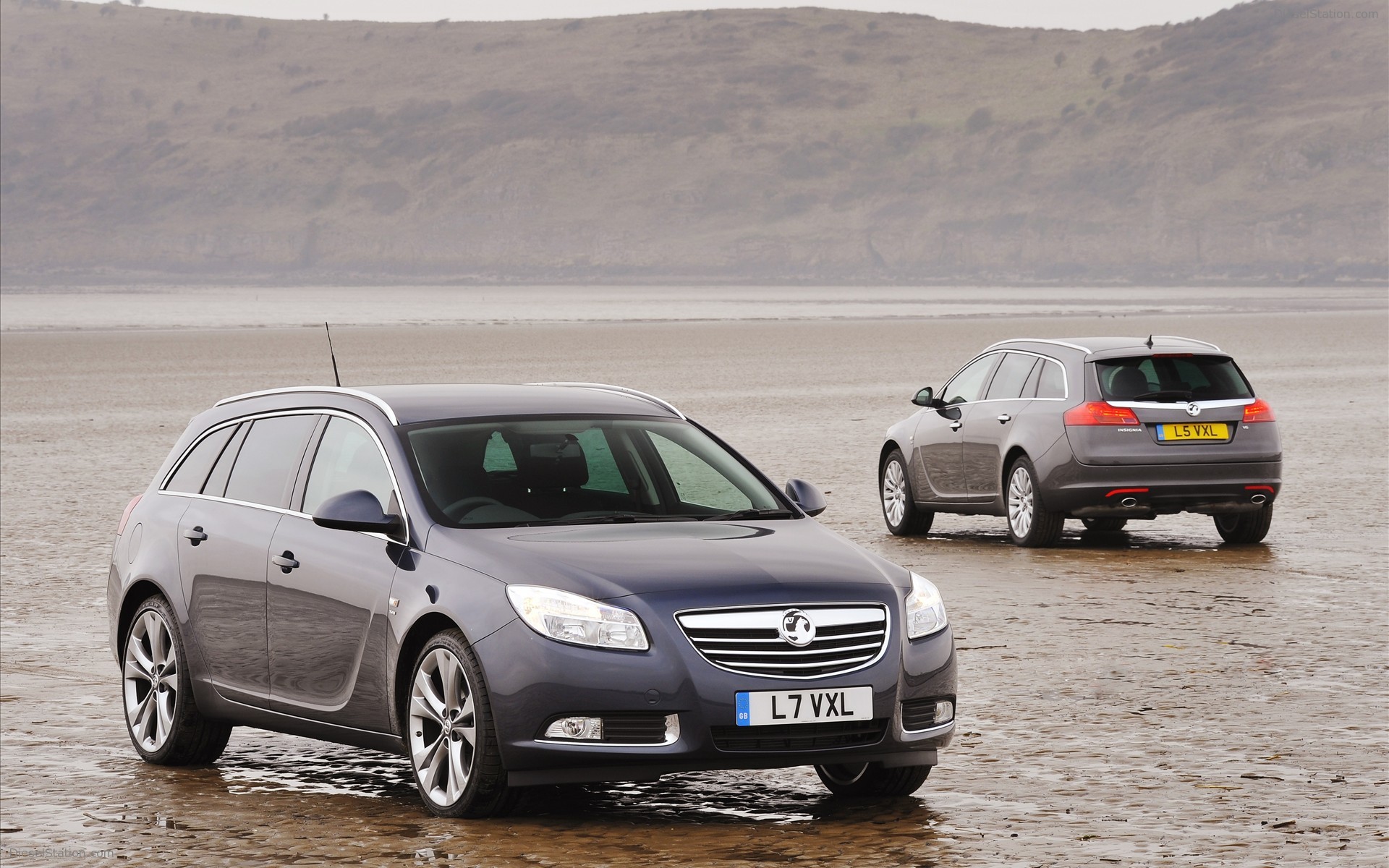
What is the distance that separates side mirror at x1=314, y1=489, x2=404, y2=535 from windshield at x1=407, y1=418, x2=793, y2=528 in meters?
0.20

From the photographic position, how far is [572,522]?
311 inches

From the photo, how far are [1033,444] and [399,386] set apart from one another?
26.0 ft

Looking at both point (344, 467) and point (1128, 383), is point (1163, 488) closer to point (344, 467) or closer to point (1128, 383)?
point (1128, 383)

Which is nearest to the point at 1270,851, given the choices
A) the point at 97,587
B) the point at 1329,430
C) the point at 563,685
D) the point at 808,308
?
the point at 563,685

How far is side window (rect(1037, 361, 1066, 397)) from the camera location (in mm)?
16234

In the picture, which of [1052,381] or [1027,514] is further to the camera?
[1052,381]

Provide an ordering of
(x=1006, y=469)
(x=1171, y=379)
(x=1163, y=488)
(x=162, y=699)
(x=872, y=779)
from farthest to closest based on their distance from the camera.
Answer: (x=1006, y=469), (x=1171, y=379), (x=1163, y=488), (x=162, y=699), (x=872, y=779)

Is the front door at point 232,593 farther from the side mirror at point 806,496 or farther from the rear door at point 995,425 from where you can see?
the rear door at point 995,425

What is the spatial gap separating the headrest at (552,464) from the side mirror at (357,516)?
66cm

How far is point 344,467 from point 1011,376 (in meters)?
9.38

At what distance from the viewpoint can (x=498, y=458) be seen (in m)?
8.26

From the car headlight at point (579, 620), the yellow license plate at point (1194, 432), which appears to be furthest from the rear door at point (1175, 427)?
the car headlight at point (579, 620)

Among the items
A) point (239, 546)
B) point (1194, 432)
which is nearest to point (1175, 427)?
point (1194, 432)

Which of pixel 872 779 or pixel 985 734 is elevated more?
pixel 872 779
